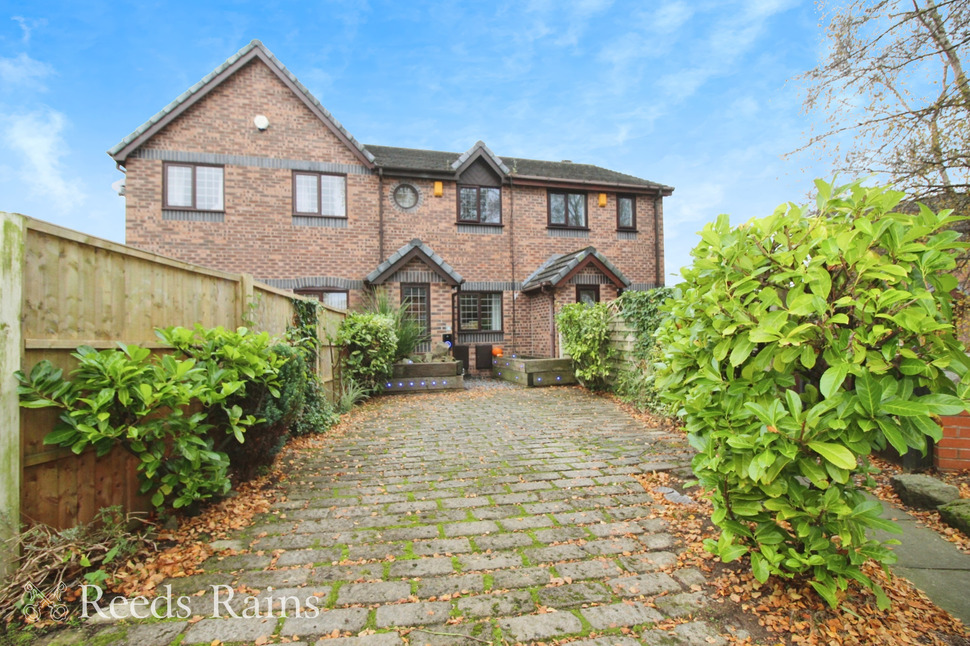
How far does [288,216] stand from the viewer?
1331 centimetres

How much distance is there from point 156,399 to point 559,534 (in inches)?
106

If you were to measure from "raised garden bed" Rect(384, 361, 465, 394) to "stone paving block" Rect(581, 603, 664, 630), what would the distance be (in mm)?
8366

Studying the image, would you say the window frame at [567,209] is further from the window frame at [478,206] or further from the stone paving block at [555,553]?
the stone paving block at [555,553]

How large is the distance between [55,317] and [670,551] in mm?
3985

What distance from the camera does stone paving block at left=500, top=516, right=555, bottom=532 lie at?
10.3 ft

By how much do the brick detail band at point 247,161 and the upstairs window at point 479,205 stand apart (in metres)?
3.11

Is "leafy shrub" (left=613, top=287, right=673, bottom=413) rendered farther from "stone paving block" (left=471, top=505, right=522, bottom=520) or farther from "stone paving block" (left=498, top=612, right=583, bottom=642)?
"stone paving block" (left=498, top=612, right=583, bottom=642)

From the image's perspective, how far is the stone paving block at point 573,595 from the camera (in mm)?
2289

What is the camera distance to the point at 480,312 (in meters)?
14.9

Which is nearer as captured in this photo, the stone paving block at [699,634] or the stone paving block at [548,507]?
the stone paving block at [699,634]

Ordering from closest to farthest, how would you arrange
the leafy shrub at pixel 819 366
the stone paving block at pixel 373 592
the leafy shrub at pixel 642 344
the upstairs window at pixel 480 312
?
Result: the leafy shrub at pixel 819 366
the stone paving block at pixel 373 592
the leafy shrub at pixel 642 344
the upstairs window at pixel 480 312

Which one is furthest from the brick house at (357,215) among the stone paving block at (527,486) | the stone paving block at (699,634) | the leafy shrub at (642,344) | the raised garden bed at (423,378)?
the stone paving block at (699,634)

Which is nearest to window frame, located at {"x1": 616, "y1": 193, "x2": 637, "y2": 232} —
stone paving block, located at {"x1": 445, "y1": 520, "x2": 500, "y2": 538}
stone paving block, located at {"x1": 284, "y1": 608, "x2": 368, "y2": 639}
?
stone paving block, located at {"x1": 445, "y1": 520, "x2": 500, "y2": 538}

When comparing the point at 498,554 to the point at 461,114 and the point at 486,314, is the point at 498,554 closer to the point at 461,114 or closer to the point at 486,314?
the point at 486,314
